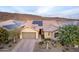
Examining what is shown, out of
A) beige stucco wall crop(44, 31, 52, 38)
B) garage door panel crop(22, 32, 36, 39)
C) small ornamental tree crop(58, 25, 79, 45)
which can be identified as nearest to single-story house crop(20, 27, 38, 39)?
garage door panel crop(22, 32, 36, 39)

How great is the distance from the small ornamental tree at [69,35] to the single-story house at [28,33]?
1.13 ft

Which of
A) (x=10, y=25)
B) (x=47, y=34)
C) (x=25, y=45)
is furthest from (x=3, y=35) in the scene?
(x=47, y=34)

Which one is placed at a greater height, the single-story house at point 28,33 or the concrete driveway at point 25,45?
the single-story house at point 28,33

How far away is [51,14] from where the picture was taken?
252 cm

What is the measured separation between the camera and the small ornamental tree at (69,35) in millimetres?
2512

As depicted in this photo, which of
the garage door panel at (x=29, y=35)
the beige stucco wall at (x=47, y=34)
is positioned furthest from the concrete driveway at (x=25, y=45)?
the beige stucco wall at (x=47, y=34)

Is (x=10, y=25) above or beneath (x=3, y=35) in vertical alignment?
above

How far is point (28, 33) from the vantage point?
252 cm

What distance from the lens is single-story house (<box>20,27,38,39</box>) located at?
252 centimetres

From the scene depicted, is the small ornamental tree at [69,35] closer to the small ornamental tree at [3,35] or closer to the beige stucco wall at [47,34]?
the beige stucco wall at [47,34]

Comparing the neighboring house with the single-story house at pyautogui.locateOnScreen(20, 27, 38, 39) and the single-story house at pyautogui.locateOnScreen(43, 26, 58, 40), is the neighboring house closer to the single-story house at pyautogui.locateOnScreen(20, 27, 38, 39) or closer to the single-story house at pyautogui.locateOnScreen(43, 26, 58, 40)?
the single-story house at pyautogui.locateOnScreen(20, 27, 38, 39)

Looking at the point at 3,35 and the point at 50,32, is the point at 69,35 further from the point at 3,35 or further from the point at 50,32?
the point at 3,35

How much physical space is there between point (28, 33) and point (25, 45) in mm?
165

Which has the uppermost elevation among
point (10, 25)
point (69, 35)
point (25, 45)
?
point (10, 25)
